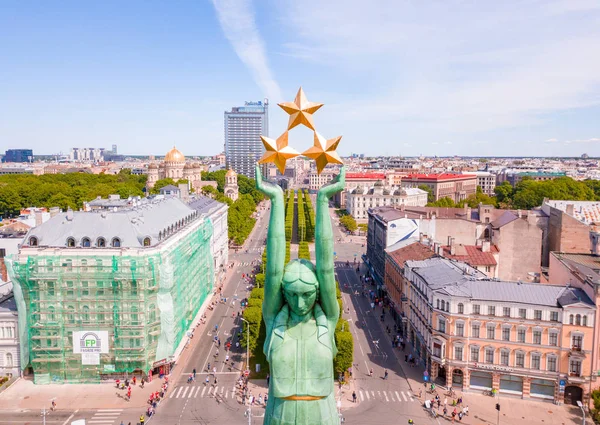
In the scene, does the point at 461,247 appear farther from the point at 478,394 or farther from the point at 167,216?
the point at 167,216

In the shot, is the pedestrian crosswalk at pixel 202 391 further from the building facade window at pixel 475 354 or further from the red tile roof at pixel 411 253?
the red tile roof at pixel 411 253

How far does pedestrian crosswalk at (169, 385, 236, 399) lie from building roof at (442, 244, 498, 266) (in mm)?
33222

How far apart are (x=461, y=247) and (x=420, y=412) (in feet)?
102

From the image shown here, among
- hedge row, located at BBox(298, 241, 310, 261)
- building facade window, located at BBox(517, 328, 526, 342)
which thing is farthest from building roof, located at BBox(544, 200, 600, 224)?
building facade window, located at BBox(517, 328, 526, 342)

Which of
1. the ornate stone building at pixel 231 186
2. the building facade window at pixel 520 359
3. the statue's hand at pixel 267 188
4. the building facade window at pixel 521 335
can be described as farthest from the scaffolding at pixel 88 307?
the ornate stone building at pixel 231 186

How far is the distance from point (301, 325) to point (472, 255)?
189 feet

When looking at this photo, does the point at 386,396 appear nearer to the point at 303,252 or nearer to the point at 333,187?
the point at 333,187

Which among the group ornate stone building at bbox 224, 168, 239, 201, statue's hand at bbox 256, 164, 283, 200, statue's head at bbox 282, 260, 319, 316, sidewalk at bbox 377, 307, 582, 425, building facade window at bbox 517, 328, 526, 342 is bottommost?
sidewalk at bbox 377, 307, 582, 425

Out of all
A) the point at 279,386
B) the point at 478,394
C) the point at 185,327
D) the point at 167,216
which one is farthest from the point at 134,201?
the point at 279,386

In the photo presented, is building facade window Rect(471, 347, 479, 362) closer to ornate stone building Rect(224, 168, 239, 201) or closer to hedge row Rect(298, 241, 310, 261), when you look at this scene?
hedge row Rect(298, 241, 310, 261)

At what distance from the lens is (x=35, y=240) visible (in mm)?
49719

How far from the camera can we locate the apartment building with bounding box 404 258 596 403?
149 feet

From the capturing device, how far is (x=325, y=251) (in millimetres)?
17594

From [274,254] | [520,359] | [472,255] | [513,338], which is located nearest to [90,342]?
[274,254]
